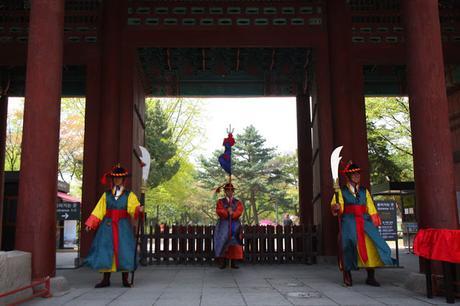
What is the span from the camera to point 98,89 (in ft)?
36.8

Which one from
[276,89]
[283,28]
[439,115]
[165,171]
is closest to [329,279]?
[439,115]

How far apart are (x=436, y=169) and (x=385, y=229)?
15.1ft

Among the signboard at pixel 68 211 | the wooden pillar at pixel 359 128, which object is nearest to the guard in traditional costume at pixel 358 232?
the wooden pillar at pixel 359 128

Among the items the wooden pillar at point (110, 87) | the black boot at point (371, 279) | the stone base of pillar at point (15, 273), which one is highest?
the wooden pillar at point (110, 87)

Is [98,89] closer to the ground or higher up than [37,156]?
higher up

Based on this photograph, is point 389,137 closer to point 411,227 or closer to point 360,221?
point 411,227

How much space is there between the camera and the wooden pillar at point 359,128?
10.7 metres

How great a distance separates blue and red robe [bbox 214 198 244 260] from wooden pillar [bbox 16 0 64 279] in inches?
166

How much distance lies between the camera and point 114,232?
728 centimetres

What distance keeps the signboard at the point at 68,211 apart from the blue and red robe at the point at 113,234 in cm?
380

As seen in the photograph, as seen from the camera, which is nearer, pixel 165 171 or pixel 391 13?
pixel 391 13

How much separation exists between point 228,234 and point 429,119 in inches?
203

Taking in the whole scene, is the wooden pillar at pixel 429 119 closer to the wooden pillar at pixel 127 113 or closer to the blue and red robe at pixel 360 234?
the blue and red robe at pixel 360 234

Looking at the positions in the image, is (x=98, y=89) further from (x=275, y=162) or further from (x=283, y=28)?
(x=275, y=162)
